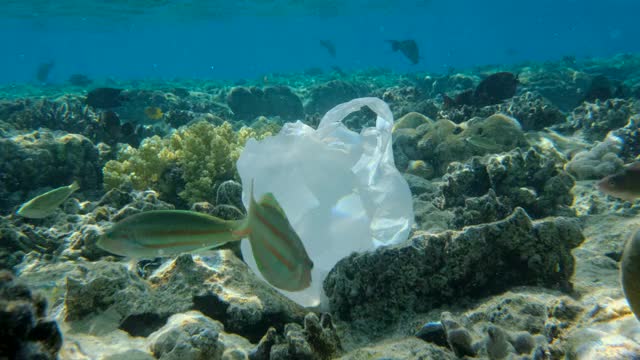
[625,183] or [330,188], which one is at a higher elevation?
[625,183]

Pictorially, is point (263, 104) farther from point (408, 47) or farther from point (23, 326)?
point (23, 326)

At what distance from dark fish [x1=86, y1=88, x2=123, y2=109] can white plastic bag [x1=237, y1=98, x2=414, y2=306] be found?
11.7 metres

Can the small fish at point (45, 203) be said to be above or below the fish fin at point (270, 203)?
below

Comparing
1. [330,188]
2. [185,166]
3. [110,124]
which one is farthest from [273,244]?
[110,124]

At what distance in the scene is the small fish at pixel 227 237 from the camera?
1.73 metres

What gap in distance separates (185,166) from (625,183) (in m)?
5.08

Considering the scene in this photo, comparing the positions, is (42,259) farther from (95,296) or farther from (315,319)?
(315,319)

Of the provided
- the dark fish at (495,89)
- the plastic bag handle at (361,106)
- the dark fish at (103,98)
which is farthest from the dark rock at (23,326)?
the dark fish at (103,98)

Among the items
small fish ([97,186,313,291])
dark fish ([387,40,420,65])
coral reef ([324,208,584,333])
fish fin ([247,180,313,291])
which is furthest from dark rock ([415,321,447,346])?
dark fish ([387,40,420,65])

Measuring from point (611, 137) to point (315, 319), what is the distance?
25.0 feet

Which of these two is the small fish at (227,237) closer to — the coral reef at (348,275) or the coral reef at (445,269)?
the coral reef at (348,275)

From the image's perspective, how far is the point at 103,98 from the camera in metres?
12.6

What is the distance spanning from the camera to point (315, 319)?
6.88ft

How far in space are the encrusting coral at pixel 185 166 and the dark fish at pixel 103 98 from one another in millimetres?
7924
